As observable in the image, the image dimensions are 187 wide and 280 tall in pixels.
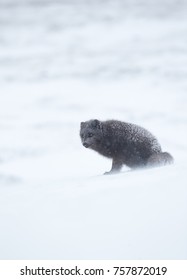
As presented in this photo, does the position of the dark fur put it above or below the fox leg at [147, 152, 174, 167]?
above

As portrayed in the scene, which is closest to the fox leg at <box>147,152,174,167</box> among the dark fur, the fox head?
the dark fur

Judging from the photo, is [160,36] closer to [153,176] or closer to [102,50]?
[102,50]

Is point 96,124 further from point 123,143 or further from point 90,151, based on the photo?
point 90,151

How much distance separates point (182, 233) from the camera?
5.59 metres

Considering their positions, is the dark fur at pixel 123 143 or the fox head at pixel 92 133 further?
the fox head at pixel 92 133

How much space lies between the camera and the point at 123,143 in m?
10.6

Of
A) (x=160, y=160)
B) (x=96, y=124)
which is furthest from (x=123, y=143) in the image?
(x=160, y=160)

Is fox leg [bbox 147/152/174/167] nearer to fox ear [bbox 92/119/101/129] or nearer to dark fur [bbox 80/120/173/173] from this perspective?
dark fur [bbox 80/120/173/173]

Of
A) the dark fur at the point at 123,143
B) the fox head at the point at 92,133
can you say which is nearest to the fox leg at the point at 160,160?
the dark fur at the point at 123,143

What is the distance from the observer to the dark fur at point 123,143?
1027 cm

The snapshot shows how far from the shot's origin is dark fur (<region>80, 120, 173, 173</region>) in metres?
10.3

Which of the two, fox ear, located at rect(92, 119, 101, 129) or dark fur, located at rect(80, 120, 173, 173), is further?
fox ear, located at rect(92, 119, 101, 129)

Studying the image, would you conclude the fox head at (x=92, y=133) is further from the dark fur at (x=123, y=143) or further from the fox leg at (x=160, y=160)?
the fox leg at (x=160, y=160)

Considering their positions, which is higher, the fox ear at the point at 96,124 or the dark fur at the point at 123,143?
the fox ear at the point at 96,124
